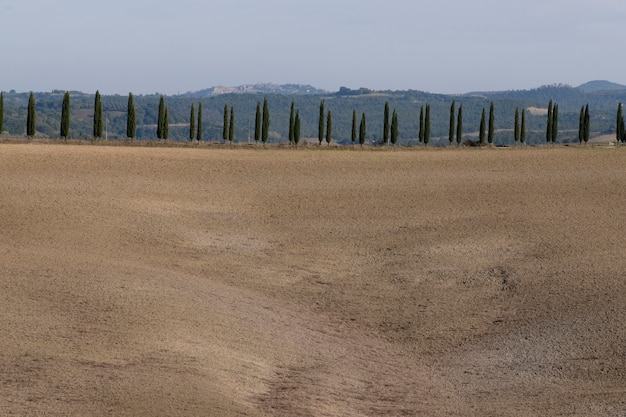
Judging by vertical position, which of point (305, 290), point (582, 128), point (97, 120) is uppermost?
point (582, 128)

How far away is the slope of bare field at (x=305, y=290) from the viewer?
700 inches

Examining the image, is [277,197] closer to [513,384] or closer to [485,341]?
[485,341]

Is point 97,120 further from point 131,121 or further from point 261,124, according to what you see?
point 261,124

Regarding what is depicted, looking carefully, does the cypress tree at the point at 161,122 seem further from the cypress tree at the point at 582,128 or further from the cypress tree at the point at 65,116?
the cypress tree at the point at 582,128

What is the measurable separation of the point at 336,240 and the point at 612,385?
1669 centimetres

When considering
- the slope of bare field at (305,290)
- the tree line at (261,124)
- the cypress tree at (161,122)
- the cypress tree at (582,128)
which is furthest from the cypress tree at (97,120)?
the cypress tree at (582,128)

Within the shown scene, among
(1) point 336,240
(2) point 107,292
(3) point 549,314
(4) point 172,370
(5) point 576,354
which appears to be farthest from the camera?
(1) point 336,240

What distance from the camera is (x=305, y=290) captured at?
1126 inches

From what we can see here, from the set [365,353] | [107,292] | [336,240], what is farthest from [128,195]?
[365,353]

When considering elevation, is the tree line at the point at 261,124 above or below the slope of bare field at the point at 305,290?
above

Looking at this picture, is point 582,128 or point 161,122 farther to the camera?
point 582,128

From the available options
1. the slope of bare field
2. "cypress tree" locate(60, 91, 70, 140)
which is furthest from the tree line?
the slope of bare field

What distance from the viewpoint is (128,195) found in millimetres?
39656

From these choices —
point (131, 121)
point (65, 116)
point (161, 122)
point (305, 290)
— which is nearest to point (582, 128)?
point (161, 122)
